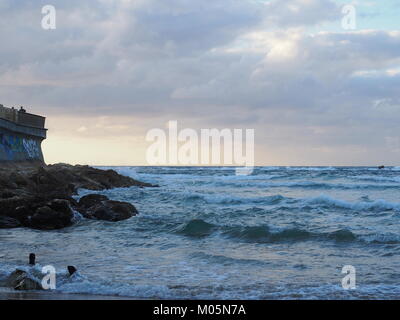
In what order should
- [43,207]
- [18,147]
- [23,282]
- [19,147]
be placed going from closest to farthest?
[23,282] → [43,207] → [18,147] → [19,147]

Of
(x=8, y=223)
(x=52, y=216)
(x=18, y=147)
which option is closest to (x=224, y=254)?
(x=52, y=216)

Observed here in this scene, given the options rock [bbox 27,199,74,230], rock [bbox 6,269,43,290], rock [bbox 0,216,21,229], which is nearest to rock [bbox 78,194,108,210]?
rock [bbox 27,199,74,230]

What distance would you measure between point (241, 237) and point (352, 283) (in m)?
6.10

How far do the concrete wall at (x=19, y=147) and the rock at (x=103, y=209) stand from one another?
16.8 meters

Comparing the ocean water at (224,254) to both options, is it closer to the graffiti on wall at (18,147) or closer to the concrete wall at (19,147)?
the concrete wall at (19,147)

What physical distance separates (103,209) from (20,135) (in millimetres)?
21727

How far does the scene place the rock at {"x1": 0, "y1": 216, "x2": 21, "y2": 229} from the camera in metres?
15.9

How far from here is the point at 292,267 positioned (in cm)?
1048

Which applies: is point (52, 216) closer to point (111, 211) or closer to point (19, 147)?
point (111, 211)

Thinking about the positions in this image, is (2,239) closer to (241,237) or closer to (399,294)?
(241,237)

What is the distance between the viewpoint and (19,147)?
122ft

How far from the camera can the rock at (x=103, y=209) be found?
Result: 18062mm
